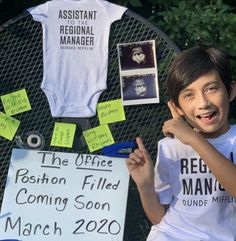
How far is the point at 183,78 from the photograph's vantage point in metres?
2.47

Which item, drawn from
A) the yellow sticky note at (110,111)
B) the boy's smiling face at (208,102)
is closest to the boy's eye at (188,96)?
the boy's smiling face at (208,102)

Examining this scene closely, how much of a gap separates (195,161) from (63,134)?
1.89 ft

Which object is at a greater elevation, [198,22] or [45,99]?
[198,22]

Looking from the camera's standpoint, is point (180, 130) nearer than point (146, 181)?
Yes

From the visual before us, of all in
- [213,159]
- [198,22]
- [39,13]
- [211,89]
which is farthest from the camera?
[198,22]

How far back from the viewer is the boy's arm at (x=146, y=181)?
257 centimetres

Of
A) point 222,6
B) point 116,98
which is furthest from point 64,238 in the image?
point 222,6

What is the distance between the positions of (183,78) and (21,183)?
31.5 inches

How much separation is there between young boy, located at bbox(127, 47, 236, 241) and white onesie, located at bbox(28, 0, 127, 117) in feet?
1.24

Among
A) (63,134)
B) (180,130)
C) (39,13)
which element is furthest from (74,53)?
(180,130)

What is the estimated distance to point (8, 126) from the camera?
2863mm

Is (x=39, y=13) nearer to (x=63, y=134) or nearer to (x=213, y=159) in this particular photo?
(x=63, y=134)

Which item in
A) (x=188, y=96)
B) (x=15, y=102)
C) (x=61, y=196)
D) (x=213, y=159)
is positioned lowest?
(x=61, y=196)

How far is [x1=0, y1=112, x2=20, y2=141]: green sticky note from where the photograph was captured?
2859 millimetres
